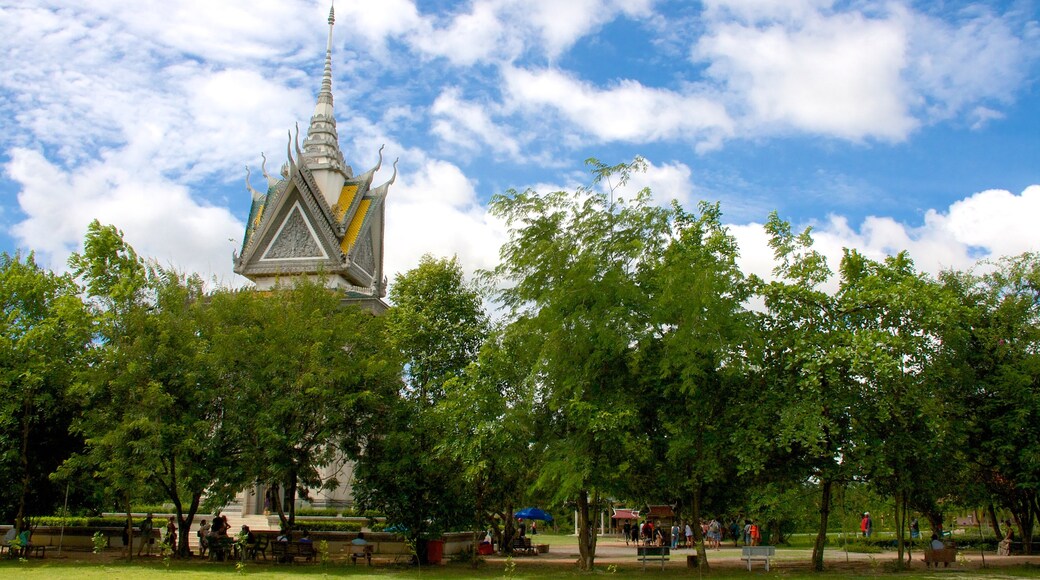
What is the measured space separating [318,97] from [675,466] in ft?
114

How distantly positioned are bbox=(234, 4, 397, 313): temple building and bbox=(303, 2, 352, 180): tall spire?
0.09 m

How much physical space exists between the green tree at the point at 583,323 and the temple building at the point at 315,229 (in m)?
19.3

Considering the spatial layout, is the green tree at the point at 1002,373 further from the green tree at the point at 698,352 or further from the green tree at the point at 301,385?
the green tree at the point at 301,385

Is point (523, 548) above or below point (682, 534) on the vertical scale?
above

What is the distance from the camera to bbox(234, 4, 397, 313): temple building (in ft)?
131

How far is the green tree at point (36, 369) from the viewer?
21.3 meters

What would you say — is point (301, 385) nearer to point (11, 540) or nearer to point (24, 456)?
point (24, 456)

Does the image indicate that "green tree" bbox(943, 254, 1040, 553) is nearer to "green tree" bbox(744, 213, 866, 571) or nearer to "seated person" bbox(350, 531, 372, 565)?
"green tree" bbox(744, 213, 866, 571)

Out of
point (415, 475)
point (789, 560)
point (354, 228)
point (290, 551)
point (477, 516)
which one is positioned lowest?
point (789, 560)

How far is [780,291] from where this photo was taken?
67.1 ft

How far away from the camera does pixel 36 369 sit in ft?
70.4

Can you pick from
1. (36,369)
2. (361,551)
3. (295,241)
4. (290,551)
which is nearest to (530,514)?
(361,551)

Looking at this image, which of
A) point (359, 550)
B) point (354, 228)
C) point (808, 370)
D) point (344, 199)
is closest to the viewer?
point (808, 370)

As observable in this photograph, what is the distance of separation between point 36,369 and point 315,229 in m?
20.0
